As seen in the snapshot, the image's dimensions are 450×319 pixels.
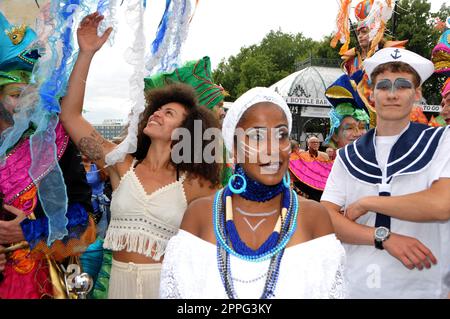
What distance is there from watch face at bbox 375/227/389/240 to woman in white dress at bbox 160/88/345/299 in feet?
1.50

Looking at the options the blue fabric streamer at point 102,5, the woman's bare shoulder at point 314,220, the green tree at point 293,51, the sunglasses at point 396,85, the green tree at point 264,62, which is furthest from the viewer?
the green tree at point 264,62

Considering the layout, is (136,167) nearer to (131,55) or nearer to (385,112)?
(131,55)

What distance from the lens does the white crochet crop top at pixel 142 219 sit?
2746 millimetres

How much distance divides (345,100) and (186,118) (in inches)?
110

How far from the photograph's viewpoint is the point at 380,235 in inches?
93.6

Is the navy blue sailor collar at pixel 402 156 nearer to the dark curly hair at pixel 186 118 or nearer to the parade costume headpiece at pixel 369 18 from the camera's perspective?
the dark curly hair at pixel 186 118

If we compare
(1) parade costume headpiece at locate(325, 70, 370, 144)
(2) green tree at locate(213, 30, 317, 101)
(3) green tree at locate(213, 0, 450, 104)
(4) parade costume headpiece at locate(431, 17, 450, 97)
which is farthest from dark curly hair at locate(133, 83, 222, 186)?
(2) green tree at locate(213, 30, 317, 101)

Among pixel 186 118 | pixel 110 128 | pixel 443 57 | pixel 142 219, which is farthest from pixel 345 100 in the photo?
pixel 142 219

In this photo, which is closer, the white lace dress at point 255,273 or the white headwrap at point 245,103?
the white lace dress at point 255,273

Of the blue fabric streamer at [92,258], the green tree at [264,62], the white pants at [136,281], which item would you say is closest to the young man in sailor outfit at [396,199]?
the white pants at [136,281]

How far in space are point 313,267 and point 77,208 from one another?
1.52 meters

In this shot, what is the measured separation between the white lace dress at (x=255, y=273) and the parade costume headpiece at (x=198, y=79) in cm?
150

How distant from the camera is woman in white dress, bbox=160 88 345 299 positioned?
6.28ft

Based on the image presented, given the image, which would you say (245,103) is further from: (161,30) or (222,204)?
(161,30)
